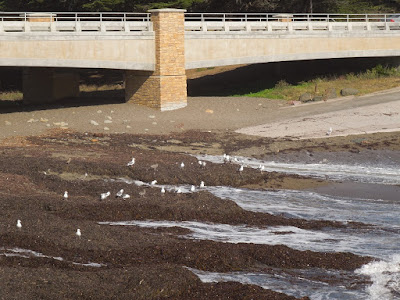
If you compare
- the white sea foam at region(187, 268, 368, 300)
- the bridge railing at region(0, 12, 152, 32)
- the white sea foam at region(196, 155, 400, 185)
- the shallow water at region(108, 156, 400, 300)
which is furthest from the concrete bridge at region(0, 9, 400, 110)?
the white sea foam at region(187, 268, 368, 300)

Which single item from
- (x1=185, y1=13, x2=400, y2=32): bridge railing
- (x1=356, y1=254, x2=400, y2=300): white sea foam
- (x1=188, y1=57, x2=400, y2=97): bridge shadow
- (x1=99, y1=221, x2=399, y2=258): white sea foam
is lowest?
(x1=99, y1=221, x2=399, y2=258): white sea foam

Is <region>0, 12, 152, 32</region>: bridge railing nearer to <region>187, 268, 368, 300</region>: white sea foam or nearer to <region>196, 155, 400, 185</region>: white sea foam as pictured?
<region>196, 155, 400, 185</region>: white sea foam

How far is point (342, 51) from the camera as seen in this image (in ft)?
135

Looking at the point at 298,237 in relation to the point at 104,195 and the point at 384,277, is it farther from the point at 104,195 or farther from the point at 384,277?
the point at 104,195

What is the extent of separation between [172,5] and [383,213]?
2970 centimetres

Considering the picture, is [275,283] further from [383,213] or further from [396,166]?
[396,166]

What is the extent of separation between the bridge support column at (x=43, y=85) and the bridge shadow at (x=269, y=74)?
732 cm

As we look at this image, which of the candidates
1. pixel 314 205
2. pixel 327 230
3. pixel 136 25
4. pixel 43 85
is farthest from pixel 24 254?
pixel 43 85

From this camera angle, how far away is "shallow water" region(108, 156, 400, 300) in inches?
520

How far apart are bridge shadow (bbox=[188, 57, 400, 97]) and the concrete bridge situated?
6.71ft

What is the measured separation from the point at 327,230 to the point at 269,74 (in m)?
29.9

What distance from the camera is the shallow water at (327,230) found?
1320 cm

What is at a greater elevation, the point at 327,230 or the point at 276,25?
the point at 276,25

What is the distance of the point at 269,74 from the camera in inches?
1815
